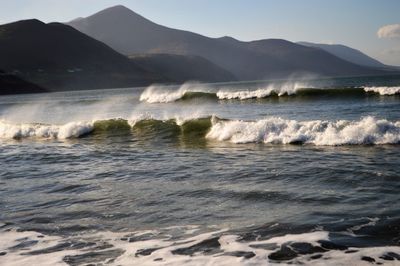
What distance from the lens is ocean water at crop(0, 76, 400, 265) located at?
8.20m

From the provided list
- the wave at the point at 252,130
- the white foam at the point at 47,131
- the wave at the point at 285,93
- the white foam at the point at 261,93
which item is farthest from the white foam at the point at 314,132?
the white foam at the point at 261,93

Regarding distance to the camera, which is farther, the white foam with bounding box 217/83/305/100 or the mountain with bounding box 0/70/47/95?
the mountain with bounding box 0/70/47/95

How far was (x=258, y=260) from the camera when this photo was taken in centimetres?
760

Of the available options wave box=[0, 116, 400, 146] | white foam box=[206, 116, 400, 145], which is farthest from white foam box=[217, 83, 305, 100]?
white foam box=[206, 116, 400, 145]

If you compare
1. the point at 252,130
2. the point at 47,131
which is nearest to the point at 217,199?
the point at 252,130

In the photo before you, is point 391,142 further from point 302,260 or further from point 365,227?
point 302,260

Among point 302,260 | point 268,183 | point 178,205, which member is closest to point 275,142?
point 268,183

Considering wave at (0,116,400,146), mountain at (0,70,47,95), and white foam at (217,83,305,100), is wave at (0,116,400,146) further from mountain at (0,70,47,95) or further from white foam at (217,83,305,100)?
mountain at (0,70,47,95)

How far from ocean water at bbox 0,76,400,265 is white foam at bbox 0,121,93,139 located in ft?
21.0

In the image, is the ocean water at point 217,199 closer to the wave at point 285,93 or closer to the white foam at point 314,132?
the white foam at point 314,132

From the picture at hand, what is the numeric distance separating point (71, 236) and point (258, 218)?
4.01 meters

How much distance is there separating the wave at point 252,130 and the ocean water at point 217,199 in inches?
3.1

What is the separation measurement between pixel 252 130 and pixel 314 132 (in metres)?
3.09

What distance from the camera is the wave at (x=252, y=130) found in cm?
1844
